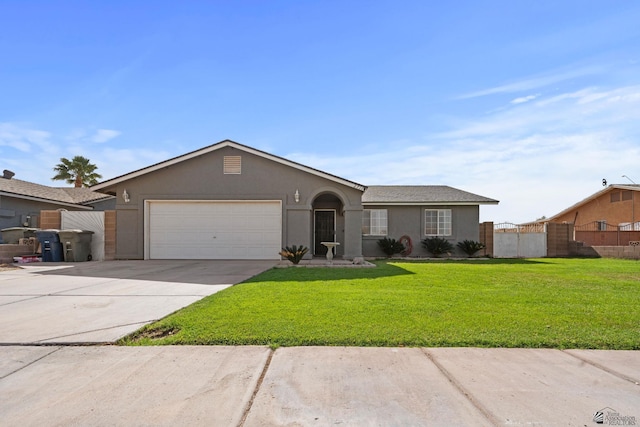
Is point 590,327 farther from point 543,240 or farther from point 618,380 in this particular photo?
point 543,240

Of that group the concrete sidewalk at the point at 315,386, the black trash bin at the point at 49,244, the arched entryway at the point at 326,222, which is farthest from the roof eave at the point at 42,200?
the concrete sidewalk at the point at 315,386

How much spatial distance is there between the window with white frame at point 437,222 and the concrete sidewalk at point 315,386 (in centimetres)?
1504

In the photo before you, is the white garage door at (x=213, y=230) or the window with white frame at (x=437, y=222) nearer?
the white garage door at (x=213, y=230)

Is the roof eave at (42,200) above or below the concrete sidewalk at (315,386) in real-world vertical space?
above

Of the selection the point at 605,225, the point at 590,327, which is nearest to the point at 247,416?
the point at 590,327

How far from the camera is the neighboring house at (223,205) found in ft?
50.7

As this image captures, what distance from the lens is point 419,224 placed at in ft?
61.7

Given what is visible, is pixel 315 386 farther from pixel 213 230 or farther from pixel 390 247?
pixel 390 247

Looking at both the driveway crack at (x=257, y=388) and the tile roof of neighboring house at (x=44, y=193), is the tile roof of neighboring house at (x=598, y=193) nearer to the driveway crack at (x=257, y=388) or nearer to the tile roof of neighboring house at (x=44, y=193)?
the driveway crack at (x=257, y=388)

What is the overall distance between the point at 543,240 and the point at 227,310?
19.5 metres

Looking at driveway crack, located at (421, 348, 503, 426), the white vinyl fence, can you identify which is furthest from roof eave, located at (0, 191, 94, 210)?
the white vinyl fence

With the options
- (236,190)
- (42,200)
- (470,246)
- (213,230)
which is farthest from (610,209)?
(42,200)

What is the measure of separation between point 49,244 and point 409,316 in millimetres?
15143

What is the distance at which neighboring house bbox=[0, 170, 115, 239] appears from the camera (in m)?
18.5
